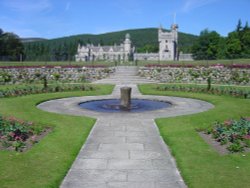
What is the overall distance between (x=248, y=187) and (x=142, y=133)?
4964 millimetres

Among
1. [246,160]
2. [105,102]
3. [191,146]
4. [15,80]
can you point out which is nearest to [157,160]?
[191,146]

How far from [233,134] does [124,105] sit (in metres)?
8.09

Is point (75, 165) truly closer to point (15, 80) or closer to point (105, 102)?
point (105, 102)

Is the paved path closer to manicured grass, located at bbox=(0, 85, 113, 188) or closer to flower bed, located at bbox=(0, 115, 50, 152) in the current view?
manicured grass, located at bbox=(0, 85, 113, 188)

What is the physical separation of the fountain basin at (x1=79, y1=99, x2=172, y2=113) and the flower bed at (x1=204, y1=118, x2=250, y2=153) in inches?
218

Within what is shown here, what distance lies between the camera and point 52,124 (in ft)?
40.0

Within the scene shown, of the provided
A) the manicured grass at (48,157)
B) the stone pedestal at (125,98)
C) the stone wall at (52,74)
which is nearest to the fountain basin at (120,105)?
the stone pedestal at (125,98)

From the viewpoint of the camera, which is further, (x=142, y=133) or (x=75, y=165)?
(x=142, y=133)

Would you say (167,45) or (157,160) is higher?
(167,45)

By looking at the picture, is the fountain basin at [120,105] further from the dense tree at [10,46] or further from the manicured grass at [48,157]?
the dense tree at [10,46]

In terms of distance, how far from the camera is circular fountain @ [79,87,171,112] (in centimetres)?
1638

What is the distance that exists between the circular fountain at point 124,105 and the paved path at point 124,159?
2.45 m

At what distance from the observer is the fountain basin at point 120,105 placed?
16.3 meters

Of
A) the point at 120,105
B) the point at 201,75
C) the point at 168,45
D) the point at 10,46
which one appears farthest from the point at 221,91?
the point at 168,45
